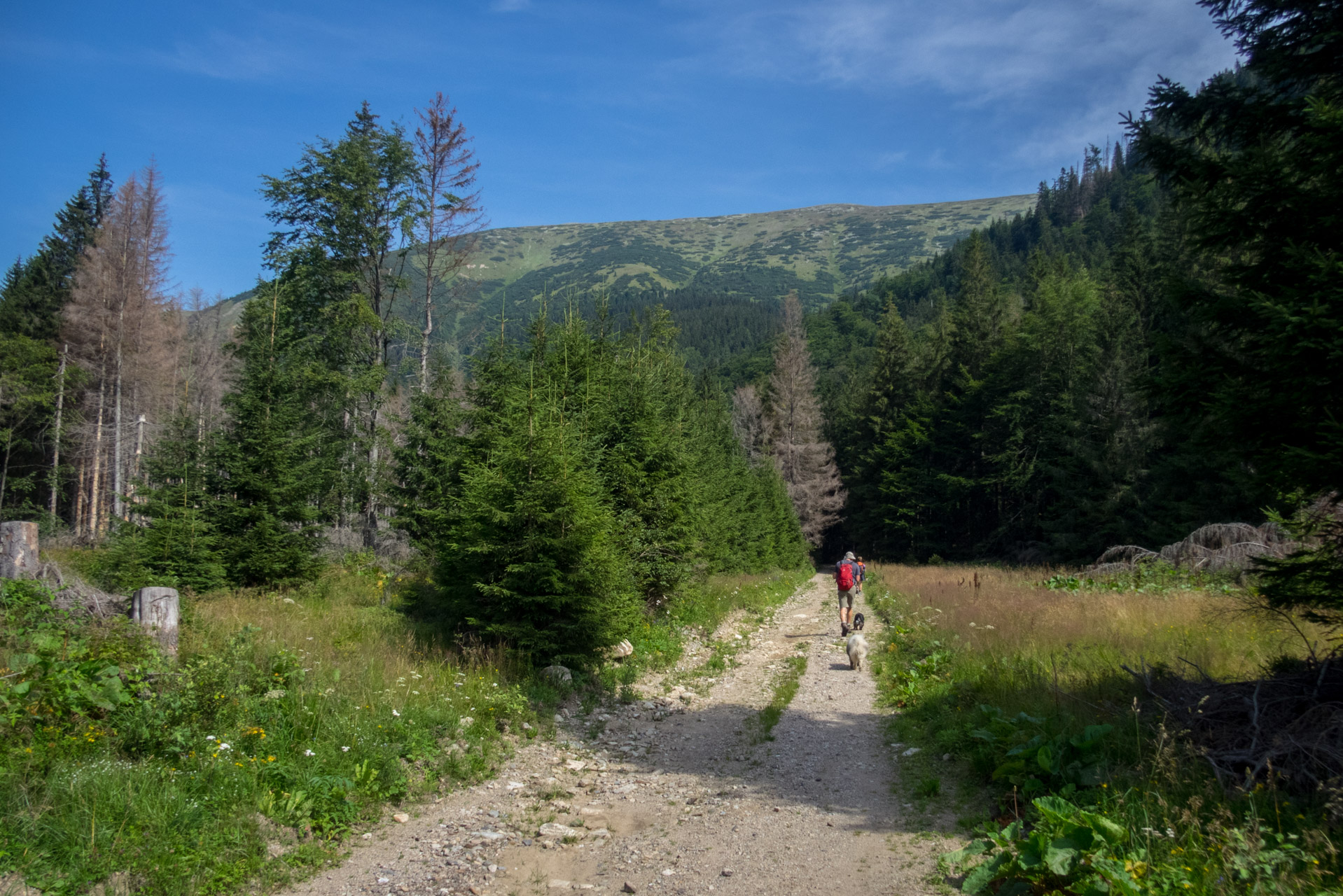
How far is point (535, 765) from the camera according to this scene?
6969 millimetres

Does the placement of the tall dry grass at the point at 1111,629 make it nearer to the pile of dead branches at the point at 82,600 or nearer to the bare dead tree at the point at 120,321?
the pile of dead branches at the point at 82,600

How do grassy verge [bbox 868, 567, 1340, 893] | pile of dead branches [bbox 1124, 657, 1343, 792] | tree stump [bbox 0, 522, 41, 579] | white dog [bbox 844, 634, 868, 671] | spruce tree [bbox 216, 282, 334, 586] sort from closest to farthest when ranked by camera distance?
grassy verge [bbox 868, 567, 1340, 893] → pile of dead branches [bbox 1124, 657, 1343, 792] → tree stump [bbox 0, 522, 41, 579] → white dog [bbox 844, 634, 868, 671] → spruce tree [bbox 216, 282, 334, 586]

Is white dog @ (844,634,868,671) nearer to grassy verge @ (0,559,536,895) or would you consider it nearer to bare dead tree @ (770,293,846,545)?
grassy verge @ (0,559,536,895)

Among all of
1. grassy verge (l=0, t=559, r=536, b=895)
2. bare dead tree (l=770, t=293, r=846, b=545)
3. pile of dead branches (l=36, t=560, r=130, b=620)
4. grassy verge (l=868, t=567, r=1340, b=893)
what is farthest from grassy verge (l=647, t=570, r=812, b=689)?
bare dead tree (l=770, t=293, r=846, b=545)

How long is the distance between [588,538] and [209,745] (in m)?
4.99

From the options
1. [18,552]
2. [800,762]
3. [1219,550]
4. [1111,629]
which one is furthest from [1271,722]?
[1219,550]

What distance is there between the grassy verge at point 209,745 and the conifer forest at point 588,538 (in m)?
0.04

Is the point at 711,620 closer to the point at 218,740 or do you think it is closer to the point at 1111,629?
the point at 1111,629

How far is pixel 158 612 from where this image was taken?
714 cm

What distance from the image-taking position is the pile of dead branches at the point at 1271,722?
173 inches

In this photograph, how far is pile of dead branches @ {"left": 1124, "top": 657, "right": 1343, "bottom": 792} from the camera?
439 centimetres

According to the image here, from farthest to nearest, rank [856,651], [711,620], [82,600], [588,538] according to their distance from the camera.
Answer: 1. [711,620]
2. [856,651]
3. [588,538]
4. [82,600]

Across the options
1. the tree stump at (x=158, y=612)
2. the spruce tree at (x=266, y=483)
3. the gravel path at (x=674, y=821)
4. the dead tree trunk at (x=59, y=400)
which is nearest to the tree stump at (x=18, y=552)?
the tree stump at (x=158, y=612)

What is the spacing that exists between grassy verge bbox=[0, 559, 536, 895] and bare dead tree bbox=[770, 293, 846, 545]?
4024 centimetres
